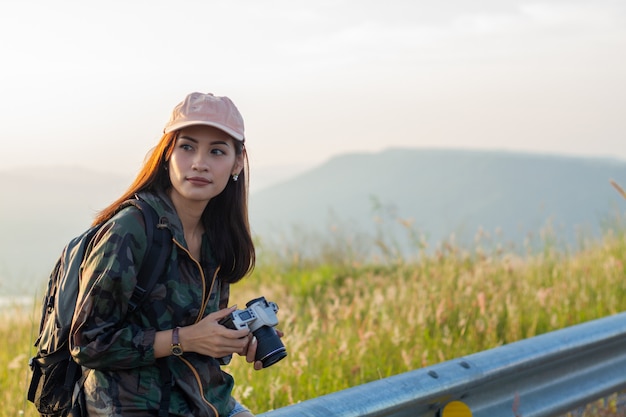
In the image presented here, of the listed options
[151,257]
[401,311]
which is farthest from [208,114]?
[401,311]

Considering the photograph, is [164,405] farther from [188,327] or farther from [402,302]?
[402,302]

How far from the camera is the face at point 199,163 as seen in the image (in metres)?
3.17

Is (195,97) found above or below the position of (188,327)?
above

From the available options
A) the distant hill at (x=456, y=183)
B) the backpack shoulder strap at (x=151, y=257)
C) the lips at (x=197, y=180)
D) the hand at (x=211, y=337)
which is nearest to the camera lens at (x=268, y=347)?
the hand at (x=211, y=337)

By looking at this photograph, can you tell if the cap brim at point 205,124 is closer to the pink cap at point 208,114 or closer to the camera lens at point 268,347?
the pink cap at point 208,114

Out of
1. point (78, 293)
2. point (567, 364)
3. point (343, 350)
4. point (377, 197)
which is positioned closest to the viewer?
point (78, 293)

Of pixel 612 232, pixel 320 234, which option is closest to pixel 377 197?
pixel 320 234

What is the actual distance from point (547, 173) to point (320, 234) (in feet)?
256

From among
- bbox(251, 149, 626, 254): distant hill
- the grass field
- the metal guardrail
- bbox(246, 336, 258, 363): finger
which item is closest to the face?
bbox(246, 336, 258, 363): finger

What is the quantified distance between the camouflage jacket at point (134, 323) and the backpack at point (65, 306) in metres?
0.03

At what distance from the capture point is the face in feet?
10.4

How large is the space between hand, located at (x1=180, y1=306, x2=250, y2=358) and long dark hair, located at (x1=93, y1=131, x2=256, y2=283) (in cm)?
32

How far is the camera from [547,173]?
86250 millimetres

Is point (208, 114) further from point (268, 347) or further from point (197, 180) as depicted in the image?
point (268, 347)
